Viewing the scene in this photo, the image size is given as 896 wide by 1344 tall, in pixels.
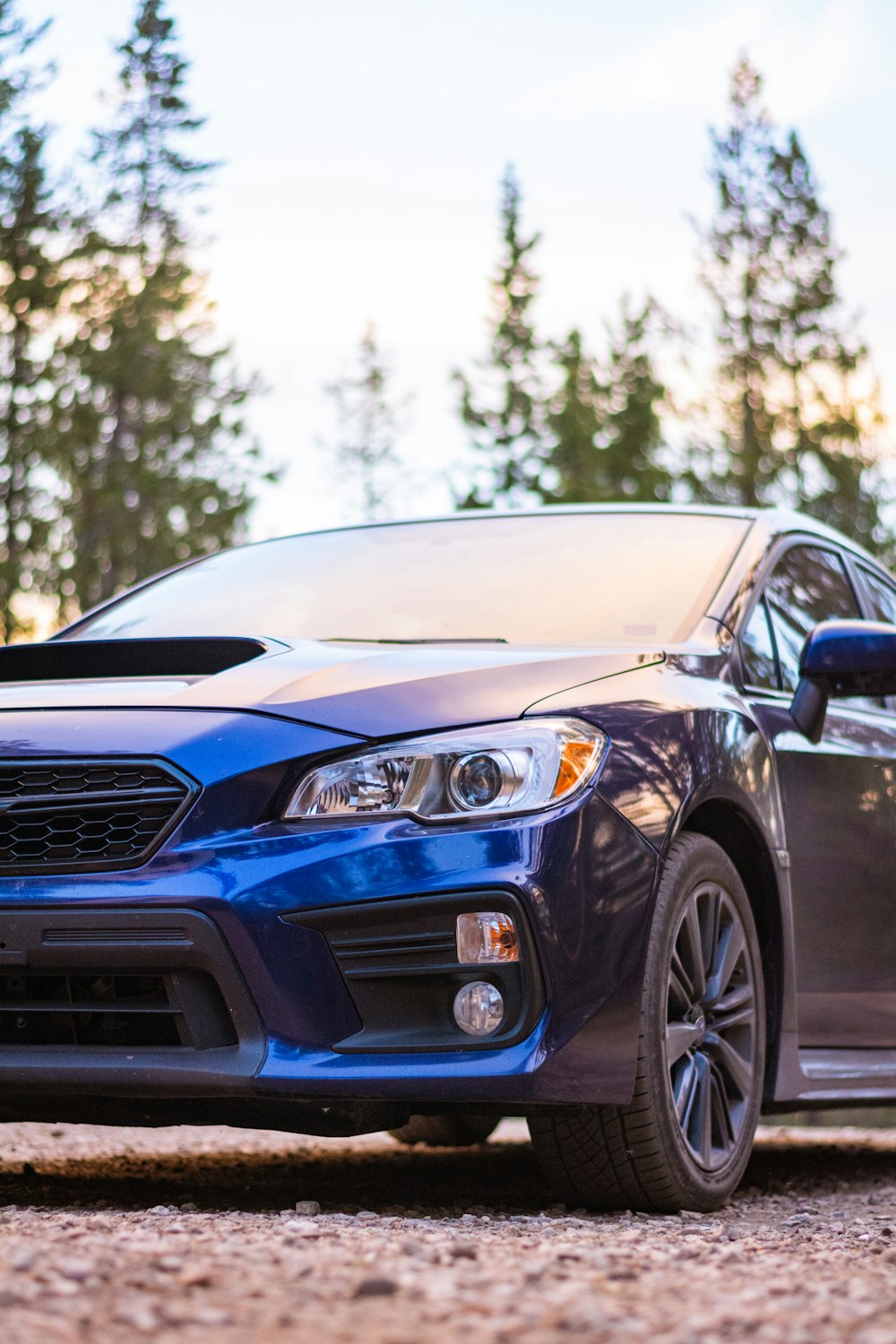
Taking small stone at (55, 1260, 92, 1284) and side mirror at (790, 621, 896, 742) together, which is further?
→ side mirror at (790, 621, 896, 742)

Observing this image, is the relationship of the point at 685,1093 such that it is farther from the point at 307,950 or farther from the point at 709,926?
the point at 307,950

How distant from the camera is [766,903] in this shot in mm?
4219

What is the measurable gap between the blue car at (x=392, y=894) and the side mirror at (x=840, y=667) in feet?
1.09

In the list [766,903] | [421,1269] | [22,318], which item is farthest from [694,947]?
[22,318]

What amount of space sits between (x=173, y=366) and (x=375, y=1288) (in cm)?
2933

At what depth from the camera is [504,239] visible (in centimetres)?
4162

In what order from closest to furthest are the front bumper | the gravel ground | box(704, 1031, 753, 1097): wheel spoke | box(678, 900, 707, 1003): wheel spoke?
the gravel ground, the front bumper, box(678, 900, 707, 1003): wheel spoke, box(704, 1031, 753, 1097): wheel spoke

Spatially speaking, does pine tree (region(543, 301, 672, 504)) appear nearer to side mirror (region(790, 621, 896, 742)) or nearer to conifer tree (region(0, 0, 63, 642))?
conifer tree (region(0, 0, 63, 642))

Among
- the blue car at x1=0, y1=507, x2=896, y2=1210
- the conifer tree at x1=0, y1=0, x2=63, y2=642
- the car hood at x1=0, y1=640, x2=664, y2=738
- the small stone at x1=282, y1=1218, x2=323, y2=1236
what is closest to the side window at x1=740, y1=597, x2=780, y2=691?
the blue car at x1=0, y1=507, x2=896, y2=1210

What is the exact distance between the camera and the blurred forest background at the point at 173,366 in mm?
24875

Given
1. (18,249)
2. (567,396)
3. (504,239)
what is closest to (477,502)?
(567,396)

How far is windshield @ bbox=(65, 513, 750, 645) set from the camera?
438 cm

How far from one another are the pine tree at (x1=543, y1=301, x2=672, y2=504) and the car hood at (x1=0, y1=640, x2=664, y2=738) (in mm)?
32993

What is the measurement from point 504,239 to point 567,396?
4.48 metres
